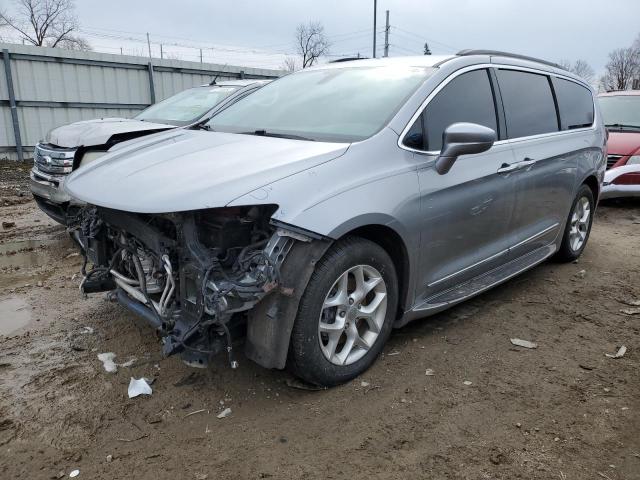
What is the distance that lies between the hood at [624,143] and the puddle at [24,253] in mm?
7763

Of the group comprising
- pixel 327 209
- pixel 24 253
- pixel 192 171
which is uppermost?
pixel 192 171

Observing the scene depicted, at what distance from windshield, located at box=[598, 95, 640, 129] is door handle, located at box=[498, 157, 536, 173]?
5.55 metres

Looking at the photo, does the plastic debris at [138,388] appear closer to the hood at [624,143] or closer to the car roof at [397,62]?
the car roof at [397,62]

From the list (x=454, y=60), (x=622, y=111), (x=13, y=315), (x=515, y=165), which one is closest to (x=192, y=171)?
(x=454, y=60)

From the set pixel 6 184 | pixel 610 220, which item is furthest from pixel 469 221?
pixel 6 184

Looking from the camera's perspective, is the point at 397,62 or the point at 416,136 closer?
the point at 416,136

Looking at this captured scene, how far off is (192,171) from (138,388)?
1.26 m

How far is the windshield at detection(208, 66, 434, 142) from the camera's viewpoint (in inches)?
127

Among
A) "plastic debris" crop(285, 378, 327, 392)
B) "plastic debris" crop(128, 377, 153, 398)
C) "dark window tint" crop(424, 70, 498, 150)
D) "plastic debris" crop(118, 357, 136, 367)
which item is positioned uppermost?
"dark window tint" crop(424, 70, 498, 150)

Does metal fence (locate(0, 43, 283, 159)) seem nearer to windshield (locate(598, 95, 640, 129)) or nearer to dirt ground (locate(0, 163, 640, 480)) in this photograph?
dirt ground (locate(0, 163, 640, 480))

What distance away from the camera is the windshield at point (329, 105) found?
10.6 feet

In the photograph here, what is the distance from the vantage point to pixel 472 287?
3.74 m

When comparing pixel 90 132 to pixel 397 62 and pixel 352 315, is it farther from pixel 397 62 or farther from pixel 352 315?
pixel 352 315

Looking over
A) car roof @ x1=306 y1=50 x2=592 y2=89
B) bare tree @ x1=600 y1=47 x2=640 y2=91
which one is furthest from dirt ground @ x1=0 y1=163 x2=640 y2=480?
bare tree @ x1=600 y1=47 x2=640 y2=91
